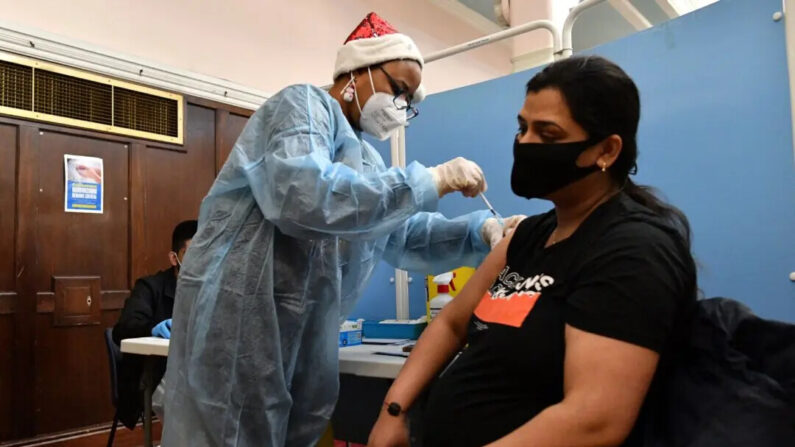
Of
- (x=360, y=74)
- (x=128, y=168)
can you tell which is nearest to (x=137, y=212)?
(x=128, y=168)

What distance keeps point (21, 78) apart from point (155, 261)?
1.20 meters

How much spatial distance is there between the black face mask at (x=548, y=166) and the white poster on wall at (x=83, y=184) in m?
2.99

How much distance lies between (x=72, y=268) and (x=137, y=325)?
A: 96cm

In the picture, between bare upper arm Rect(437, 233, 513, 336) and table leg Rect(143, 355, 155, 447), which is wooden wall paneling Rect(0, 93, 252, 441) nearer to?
table leg Rect(143, 355, 155, 447)

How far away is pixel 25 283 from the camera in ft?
10.1

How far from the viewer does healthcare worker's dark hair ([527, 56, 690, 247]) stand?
935 mm

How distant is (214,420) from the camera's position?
121 centimetres

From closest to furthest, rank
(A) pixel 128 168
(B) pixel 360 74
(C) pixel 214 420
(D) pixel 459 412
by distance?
(D) pixel 459 412
(C) pixel 214 420
(B) pixel 360 74
(A) pixel 128 168

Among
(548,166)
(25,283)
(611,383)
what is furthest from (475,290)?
(25,283)

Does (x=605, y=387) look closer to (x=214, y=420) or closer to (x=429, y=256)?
(x=214, y=420)

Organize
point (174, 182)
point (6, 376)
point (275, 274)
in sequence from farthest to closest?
point (174, 182), point (6, 376), point (275, 274)

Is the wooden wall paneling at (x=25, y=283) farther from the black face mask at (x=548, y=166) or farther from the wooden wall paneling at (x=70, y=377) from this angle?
the black face mask at (x=548, y=166)

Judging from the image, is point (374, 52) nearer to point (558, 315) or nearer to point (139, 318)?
point (558, 315)

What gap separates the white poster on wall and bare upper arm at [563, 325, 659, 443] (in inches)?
126
